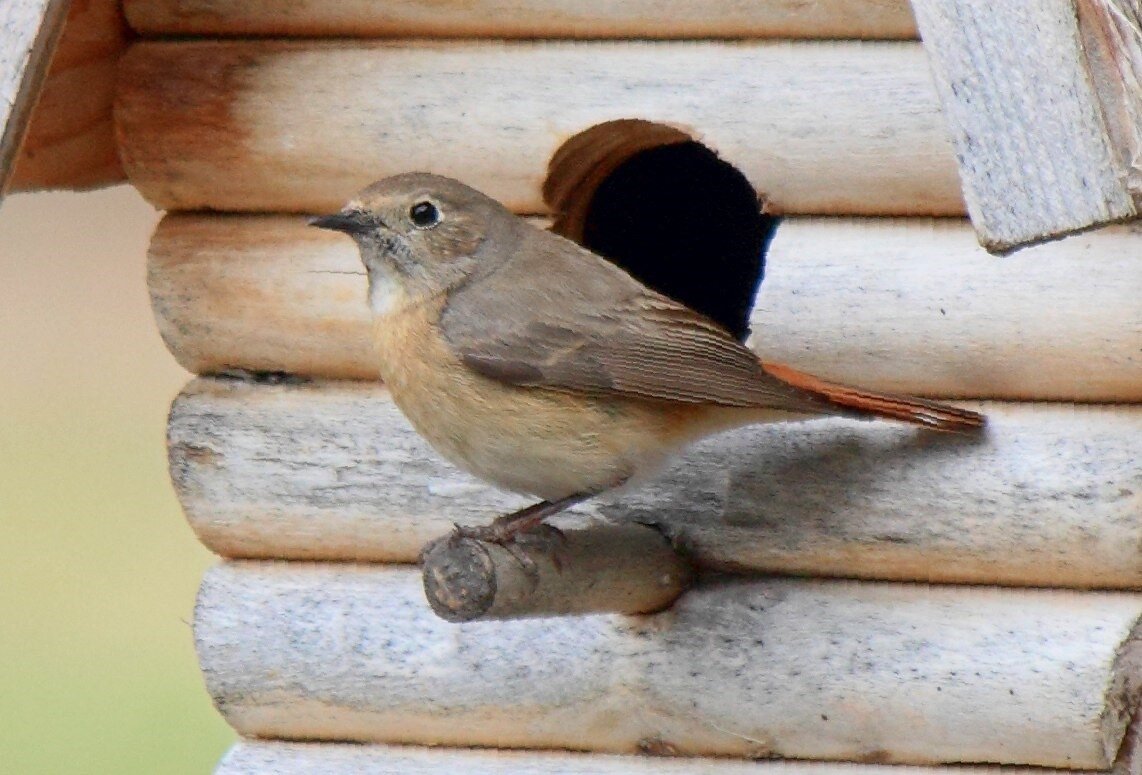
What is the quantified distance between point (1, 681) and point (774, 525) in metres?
4.09

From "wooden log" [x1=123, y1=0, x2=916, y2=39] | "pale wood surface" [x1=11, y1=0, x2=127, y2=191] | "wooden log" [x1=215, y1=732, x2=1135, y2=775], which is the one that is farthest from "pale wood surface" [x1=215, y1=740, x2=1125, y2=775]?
"wooden log" [x1=123, y1=0, x2=916, y2=39]

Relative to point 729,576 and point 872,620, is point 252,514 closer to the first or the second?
point 729,576

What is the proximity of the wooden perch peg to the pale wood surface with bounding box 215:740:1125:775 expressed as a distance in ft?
1.02

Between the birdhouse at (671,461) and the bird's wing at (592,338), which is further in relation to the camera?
the birdhouse at (671,461)

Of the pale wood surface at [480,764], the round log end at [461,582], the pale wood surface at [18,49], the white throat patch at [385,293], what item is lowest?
the pale wood surface at [480,764]

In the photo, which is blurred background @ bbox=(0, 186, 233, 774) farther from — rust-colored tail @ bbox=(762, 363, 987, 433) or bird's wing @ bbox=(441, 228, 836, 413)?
rust-colored tail @ bbox=(762, 363, 987, 433)

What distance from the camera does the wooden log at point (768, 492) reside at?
3.27 meters

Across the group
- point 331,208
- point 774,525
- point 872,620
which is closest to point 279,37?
point 331,208

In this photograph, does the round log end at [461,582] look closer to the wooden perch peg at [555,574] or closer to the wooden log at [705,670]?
the wooden perch peg at [555,574]

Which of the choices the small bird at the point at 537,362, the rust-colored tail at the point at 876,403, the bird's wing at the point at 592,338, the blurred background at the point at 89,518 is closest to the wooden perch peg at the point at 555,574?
the small bird at the point at 537,362

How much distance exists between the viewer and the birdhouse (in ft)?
10.8

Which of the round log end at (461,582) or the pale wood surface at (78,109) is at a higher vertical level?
the pale wood surface at (78,109)

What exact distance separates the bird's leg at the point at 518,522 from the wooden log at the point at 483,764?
0.54 metres

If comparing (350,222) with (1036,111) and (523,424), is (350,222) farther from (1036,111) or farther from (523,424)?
(1036,111)
